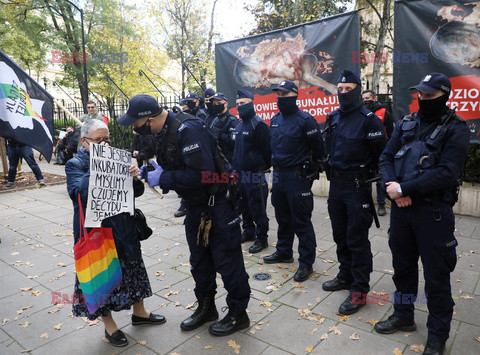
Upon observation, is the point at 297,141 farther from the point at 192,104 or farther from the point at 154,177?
the point at 192,104

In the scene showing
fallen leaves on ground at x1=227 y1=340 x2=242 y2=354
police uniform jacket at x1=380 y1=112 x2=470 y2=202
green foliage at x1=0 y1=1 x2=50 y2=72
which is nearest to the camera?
police uniform jacket at x1=380 y1=112 x2=470 y2=202

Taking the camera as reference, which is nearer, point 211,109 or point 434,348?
point 434,348

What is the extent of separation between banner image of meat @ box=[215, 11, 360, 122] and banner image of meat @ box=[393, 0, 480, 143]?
2.62 ft

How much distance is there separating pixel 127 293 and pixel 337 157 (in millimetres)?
2369

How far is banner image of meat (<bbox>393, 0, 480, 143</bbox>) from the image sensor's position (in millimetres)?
5609

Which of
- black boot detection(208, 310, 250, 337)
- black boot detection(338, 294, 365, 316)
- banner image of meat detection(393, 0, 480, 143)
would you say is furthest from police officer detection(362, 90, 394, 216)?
black boot detection(208, 310, 250, 337)

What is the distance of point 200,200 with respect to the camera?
10.0ft

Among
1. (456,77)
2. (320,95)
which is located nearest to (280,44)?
(320,95)

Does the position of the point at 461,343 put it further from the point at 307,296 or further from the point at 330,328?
the point at 307,296

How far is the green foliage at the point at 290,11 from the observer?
46.9 feet

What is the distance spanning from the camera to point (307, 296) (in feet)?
12.5

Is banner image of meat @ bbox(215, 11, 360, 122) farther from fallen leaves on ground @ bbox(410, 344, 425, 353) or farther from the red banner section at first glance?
fallen leaves on ground @ bbox(410, 344, 425, 353)

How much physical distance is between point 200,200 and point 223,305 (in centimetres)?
Answer: 132

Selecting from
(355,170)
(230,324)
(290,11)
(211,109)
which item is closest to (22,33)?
(290,11)
